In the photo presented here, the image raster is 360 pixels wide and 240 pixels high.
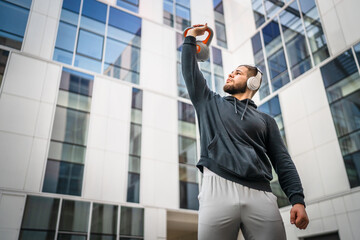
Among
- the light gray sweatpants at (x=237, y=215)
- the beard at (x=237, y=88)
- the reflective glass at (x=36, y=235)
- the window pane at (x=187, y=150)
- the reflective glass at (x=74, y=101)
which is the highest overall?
the reflective glass at (x=74, y=101)

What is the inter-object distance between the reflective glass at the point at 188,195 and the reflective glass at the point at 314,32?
6.91 meters

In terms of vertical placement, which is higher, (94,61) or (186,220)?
(94,61)

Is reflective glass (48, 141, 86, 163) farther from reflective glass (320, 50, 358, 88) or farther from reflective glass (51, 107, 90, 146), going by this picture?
reflective glass (320, 50, 358, 88)

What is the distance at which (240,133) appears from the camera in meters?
2.12

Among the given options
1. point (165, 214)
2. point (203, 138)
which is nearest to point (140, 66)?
point (165, 214)

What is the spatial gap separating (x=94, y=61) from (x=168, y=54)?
3.86 meters

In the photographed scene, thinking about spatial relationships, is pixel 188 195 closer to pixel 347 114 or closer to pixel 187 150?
pixel 187 150

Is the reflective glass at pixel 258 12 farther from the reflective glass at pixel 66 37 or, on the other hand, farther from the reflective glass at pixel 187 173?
the reflective glass at pixel 66 37

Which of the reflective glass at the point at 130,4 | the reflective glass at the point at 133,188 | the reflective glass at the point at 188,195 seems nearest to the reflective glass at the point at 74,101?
the reflective glass at the point at 133,188

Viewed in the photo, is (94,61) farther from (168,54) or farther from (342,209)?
(342,209)

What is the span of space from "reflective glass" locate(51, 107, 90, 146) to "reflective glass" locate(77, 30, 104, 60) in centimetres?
278

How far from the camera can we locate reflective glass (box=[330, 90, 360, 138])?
1137 centimetres

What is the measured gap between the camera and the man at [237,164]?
5.91ft

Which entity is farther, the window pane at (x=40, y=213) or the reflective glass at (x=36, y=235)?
the window pane at (x=40, y=213)
